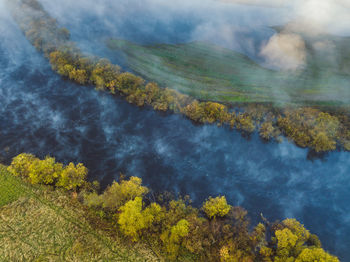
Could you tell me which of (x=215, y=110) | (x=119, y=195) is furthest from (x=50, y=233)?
(x=215, y=110)

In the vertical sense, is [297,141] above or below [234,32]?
below

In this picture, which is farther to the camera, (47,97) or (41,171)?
(47,97)

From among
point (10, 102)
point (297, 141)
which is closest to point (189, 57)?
point (297, 141)

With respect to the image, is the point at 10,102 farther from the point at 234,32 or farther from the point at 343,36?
the point at 343,36

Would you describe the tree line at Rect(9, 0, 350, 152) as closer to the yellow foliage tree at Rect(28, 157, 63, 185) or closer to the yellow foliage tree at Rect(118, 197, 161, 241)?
the yellow foliage tree at Rect(28, 157, 63, 185)

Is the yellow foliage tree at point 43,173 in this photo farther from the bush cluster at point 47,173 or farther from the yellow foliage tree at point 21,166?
the yellow foliage tree at point 21,166

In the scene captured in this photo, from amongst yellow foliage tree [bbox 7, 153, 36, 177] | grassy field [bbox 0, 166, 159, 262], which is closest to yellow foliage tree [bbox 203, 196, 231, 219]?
grassy field [bbox 0, 166, 159, 262]
